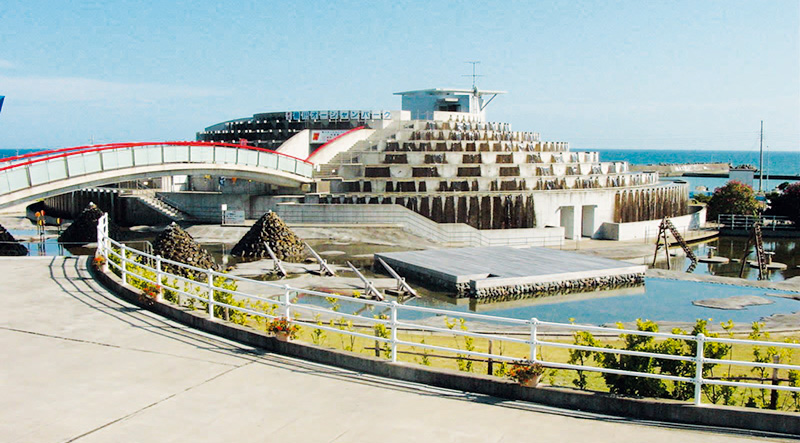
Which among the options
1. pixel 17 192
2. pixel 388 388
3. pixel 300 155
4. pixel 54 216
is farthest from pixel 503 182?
pixel 388 388

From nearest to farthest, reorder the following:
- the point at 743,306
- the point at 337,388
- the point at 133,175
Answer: the point at 337,388
the point at 743,306
the point at 133,175

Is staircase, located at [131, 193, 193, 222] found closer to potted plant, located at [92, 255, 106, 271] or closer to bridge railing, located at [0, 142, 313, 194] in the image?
bridge railing, located at [0, 142, 313, 194]

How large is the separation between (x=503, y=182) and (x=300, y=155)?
16708 mm

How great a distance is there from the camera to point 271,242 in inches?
1188

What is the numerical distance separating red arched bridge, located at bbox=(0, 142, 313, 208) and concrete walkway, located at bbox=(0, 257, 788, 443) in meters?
19.4

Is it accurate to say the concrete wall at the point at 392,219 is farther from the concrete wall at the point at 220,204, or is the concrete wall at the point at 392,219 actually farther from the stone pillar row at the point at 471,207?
the concrete wall at the point at 220,204

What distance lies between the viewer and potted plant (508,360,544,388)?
31.1 ft

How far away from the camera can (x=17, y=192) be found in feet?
97.0

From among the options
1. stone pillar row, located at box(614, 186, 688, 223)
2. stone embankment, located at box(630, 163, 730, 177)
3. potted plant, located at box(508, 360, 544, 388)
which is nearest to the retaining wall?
potted plant, located at box(508, 360, 544, 388)

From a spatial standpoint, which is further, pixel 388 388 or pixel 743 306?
pixel 743 306

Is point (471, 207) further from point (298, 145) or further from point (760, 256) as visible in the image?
point (298, 145)

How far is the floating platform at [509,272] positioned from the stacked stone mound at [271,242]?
3826 millimetres

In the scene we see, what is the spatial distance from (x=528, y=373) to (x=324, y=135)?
4857 cm

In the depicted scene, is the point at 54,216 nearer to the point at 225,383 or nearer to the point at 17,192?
the point at 17,192
